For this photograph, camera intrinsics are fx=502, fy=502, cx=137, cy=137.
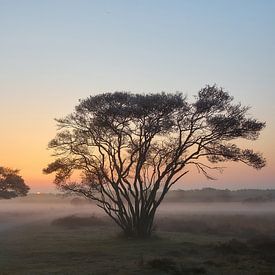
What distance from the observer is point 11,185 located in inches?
2383

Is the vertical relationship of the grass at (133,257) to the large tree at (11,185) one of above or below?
below

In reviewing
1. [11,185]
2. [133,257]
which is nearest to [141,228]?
[133,257]

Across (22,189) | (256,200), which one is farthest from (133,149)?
(256,200)

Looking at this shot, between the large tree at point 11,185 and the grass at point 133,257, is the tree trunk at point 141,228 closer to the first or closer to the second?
the grass at point 133,257

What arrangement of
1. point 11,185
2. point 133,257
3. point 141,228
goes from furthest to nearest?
point 11,185 < point 141,228 < point 133,257

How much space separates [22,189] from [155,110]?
28.4 meters

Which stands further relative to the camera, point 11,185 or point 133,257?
point 11,185

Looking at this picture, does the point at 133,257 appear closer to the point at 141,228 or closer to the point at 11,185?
the point at 141,228

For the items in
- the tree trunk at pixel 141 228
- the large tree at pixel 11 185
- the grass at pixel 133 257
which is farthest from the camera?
the large tree at pixel 11 185

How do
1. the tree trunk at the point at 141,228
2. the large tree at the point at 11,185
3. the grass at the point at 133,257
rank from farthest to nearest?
the large tree at the point at 11,185
the tree trunk at the point at 141,228
the grass at the point at 133,257

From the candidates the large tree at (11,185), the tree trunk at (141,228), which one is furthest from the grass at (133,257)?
the large tree at (11,185)

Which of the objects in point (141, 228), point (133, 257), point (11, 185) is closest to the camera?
point (133, 257)

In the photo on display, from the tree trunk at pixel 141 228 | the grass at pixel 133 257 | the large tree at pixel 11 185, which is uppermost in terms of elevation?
the large tree at pixel 11 185

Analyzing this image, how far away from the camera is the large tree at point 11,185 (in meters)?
60.3
